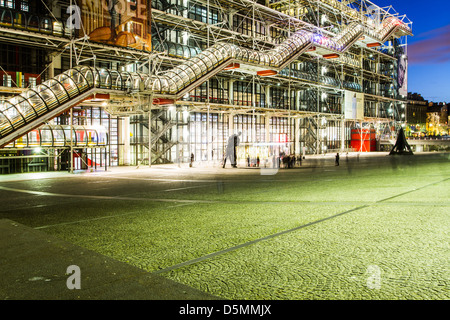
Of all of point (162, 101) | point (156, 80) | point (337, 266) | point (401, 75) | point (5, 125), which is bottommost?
point (337, 266)

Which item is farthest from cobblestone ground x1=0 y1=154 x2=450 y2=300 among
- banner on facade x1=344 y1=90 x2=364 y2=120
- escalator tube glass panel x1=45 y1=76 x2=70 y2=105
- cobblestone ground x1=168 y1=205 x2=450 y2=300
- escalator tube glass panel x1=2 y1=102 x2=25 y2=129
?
banner on facade x1=344 y1=90 x2=364 y2=120

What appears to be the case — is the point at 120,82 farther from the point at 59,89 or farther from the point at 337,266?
the point at 337,266

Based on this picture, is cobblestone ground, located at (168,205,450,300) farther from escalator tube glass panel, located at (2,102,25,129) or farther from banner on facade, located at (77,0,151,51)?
banner on facade, located at (77,0,151,51)

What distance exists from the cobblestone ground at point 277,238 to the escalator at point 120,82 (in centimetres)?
706

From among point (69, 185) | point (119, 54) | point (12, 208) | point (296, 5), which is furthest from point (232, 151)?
point (296, 5)

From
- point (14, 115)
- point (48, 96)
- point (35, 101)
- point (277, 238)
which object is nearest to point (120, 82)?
point (48, 96)

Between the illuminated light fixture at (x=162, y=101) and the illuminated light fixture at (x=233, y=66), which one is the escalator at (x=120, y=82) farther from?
the illuminated light fixture at (x=162, y=101)

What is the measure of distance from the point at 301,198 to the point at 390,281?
679cm

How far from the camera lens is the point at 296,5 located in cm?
4159

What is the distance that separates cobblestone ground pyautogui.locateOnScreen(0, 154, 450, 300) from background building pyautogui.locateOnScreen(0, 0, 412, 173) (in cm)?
1042

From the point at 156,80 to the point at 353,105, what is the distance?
31.5 m

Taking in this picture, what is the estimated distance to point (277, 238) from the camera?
21.5 ft

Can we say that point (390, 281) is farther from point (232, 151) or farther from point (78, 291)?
point (232, 151)
